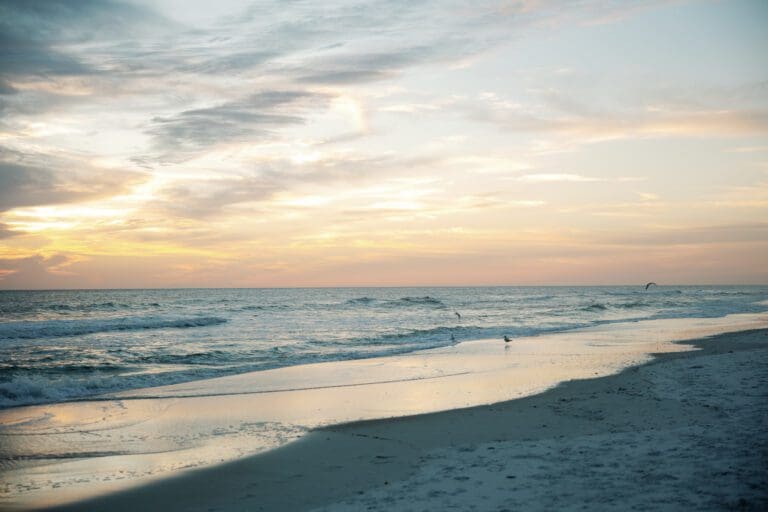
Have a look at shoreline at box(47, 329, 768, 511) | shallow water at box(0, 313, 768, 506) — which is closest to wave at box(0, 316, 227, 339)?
shallow water at box(0, 313, 768, 506)

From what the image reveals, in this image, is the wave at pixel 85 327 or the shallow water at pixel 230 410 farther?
the wave at pixel 85 327

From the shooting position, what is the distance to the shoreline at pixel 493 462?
→ 6.39 meters

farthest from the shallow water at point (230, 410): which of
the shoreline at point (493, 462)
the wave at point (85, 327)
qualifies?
the wave at point (85, 327)

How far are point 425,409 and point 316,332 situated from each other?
74.1 ft

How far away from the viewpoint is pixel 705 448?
761 cm

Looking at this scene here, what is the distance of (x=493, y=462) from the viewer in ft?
25.8

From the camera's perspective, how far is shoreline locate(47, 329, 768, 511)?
6.39 m

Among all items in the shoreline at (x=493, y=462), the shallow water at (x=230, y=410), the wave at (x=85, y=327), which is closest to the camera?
the shoreline at (x=493, y=462)

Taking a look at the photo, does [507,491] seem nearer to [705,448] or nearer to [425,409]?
[705,448]

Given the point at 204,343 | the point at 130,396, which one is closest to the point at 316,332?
the point at 204,343

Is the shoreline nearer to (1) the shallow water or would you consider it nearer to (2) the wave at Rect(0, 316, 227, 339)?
(1) the shallow water

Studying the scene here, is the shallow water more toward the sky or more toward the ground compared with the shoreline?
more toward the ground

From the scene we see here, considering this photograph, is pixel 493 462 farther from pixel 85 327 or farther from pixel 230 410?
pixel 85 327

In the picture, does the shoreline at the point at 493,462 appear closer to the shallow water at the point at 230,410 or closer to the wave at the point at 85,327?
the shallow water at the point at 230,410
